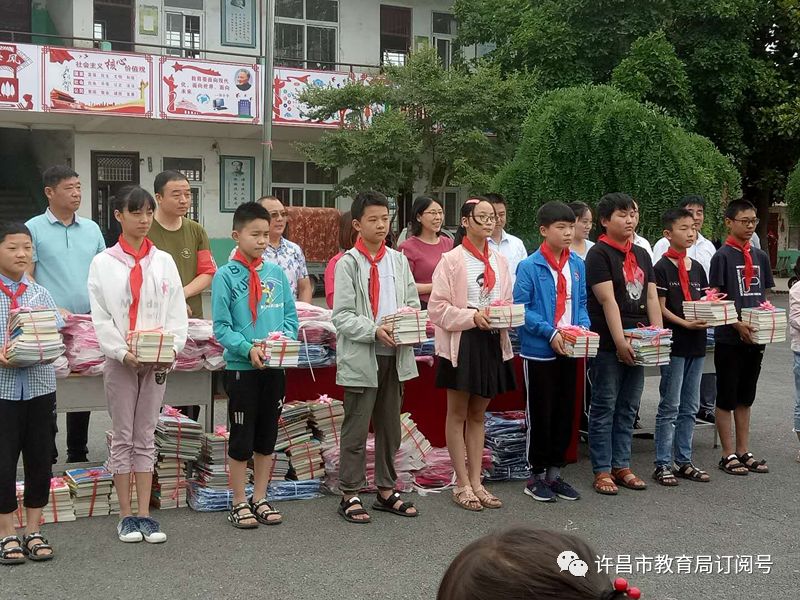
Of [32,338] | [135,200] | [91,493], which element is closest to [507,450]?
[91,493]

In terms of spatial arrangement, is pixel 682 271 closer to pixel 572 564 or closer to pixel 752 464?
pixel 752 464

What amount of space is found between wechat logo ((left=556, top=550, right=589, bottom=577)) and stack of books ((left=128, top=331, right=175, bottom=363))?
390 cm

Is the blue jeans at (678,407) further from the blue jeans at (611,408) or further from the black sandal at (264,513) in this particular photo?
the black sandal at (264,513)

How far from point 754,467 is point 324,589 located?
382 cm

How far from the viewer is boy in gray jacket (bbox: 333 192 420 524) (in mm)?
5613

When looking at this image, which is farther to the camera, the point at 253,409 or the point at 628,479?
the point at 628,479

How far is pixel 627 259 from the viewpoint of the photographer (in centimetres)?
637

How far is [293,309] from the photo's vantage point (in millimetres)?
5734

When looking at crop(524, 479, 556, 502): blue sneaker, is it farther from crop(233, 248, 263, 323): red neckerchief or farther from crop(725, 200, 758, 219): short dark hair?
crop(725, 200, 758, 219): short dark hair

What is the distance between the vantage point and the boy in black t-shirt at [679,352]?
6.54 meters

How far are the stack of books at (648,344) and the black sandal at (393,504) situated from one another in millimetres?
1784

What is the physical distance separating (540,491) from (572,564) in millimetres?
4941

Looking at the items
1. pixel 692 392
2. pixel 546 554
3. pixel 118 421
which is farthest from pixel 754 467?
pixel 546 554

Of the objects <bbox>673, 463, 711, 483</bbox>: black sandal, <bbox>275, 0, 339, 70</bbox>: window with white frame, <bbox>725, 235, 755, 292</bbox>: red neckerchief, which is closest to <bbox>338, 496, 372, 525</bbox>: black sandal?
<bbox>673, 463, 711, 483</bbox>: black sandal
